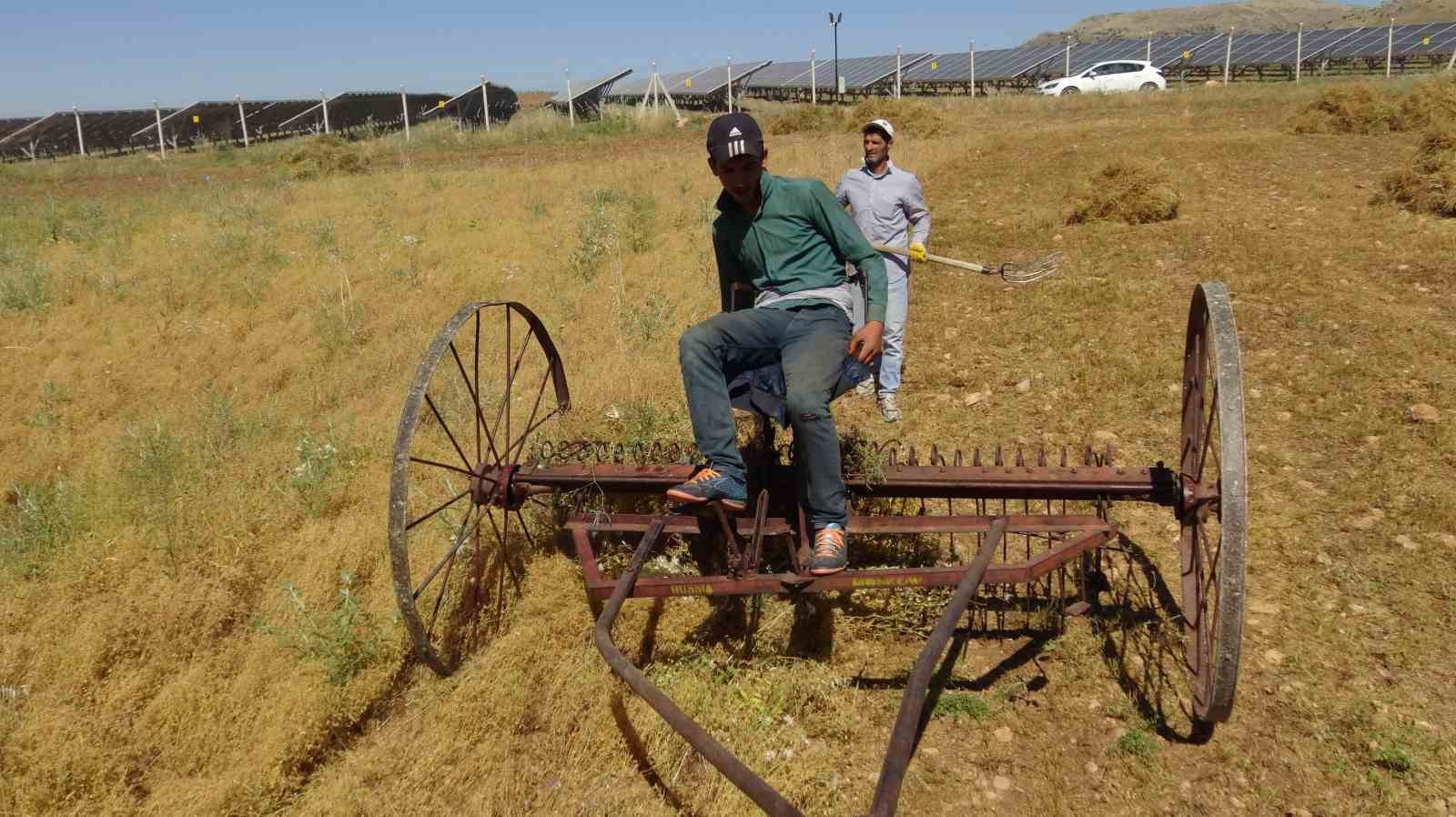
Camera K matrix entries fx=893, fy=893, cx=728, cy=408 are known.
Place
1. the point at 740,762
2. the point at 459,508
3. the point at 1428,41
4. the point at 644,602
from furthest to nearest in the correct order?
1. the point at 1428,41
2. the point at 459,508
3. the point at 644,602
4. the point at 740,762

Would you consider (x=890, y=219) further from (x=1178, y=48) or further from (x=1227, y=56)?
Result: (x=1178, y=48)

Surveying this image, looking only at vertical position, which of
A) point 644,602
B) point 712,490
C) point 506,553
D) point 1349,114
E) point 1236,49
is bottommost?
point 644,602

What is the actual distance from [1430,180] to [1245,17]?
96190 mm

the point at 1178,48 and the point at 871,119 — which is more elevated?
the point at 1178,48

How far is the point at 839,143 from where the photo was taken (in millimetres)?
15266

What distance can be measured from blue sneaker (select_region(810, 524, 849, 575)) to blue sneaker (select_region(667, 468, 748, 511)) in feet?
1.04

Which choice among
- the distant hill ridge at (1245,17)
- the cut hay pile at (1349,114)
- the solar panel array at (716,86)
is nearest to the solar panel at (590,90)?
the solar panel array at (716,86)

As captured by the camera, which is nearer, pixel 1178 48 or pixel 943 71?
pixel 1178 48

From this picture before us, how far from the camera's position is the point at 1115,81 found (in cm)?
2514

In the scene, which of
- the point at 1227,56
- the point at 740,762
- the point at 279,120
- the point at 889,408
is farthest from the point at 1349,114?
the point at 279,120

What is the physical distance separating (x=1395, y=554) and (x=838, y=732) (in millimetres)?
2767

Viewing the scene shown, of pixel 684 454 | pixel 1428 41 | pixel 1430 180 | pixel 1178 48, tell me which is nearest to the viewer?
pixel 684 454

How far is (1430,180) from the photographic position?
8.77m

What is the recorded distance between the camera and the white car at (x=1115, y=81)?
24.8 meters
